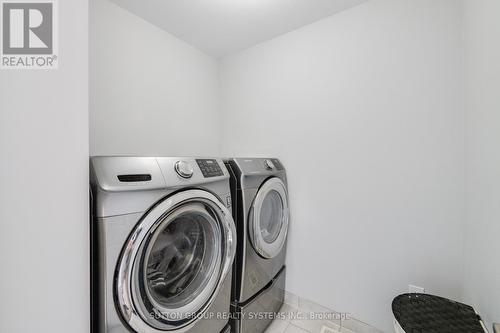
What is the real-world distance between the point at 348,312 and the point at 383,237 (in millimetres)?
640

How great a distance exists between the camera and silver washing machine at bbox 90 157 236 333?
71 centimetres

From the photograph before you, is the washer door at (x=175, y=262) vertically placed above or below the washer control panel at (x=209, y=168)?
below

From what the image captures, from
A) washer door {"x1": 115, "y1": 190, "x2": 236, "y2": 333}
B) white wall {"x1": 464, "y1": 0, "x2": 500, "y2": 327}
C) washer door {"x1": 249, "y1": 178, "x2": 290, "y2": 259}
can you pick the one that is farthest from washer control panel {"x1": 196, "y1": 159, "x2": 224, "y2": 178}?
white wall {"x1": 464, "y1": 0, "x2": 500, "y2": 327}

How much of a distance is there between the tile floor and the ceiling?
2298 mm

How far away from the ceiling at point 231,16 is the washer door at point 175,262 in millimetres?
1426

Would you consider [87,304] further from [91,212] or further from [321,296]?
[321,296]

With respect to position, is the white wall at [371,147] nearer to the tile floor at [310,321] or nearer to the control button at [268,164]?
the tile floor at [310,321]

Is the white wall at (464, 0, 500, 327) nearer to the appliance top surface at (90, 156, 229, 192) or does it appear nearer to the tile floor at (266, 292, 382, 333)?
the tile floor at (266, 292, 382, 333)

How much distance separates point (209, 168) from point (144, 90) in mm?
1055

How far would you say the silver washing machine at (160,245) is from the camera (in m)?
0.71

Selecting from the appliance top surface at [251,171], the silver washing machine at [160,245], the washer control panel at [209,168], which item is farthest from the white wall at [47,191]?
the appliance top surface at [251,171]

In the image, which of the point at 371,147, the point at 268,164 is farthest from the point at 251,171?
the point at 371,147

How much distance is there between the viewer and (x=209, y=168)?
3.65 ft

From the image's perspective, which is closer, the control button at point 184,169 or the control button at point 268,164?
the control button at point 184,169
